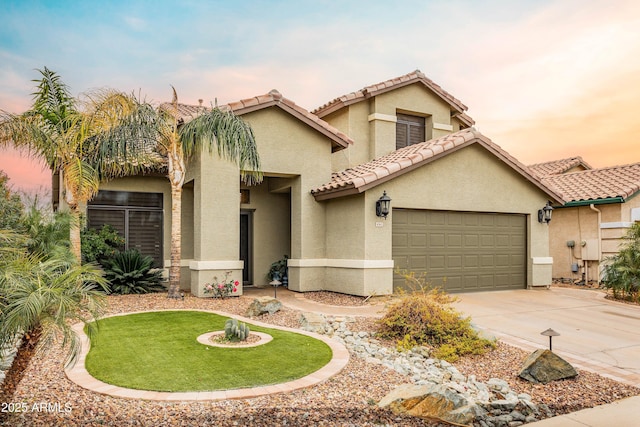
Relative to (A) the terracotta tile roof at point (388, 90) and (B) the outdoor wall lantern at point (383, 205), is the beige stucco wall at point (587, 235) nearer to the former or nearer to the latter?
(A) the terracotta tile roof at point (388, 90)

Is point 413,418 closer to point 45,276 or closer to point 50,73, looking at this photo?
point 45,276

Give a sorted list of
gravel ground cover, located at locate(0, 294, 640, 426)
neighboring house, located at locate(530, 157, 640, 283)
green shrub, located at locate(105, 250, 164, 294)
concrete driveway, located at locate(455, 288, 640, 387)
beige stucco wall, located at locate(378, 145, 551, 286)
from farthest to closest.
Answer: neighboring house, located at locate(530, 157, 640, 283) → beige stucco wall, located at locate(378, 145, 551, 286) → green shrub, located at locate(105, 250, 164, 294) → concrete driveway, located at locate(455, 288, 640, 387) → gravel ground cover, located at locate(0, 294, 640, 426)

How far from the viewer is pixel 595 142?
61.7 feet

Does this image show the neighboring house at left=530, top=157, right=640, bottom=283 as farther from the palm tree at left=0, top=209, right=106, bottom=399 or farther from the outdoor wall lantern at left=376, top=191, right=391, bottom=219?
the palm tree at left=0, top=209, right=106, bottom=399

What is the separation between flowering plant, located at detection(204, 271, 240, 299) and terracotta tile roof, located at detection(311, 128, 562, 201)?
3.54 meters

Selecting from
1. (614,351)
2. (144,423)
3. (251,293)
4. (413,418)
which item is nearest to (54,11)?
(251,293)

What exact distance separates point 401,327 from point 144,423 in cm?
489

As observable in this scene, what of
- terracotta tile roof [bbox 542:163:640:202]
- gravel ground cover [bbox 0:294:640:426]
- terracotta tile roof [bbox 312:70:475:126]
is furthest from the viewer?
terracotta tile roof [bbox 312:70:475:126]

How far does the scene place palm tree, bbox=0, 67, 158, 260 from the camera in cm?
1101

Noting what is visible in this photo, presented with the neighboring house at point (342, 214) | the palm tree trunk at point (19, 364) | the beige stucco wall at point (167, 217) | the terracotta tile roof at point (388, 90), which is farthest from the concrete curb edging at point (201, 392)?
the terracotta tile roof at point (388, 90)

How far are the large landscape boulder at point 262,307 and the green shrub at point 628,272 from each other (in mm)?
9877

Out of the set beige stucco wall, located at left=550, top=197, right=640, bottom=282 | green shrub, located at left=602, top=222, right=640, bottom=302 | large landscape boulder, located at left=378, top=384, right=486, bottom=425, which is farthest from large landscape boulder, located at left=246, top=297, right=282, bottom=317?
beige stucco wall, located at left=550, top=197, right=640, bottom=282

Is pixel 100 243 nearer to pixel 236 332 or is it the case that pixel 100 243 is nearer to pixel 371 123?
pixel 236 332

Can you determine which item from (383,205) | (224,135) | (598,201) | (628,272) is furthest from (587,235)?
(224,135)
